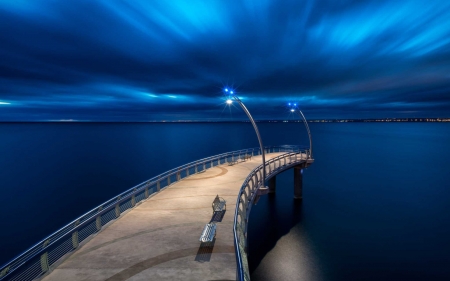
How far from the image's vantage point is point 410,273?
62.2ft

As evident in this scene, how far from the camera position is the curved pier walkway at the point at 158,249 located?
8148 mm

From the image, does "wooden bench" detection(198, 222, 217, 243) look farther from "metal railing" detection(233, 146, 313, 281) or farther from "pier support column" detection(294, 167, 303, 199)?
"pier support column" detection(294, 167, 303, 199)

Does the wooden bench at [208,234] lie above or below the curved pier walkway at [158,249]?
above

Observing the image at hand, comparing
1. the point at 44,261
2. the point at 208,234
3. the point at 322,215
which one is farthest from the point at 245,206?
the point at 322,215

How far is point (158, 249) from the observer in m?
9.70

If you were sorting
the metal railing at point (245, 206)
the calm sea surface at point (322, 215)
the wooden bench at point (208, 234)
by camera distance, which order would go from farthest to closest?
the calm sea surface at point (322, 215) < the wooden bench at point (208, 234) < the metal railing at point (245, 206)

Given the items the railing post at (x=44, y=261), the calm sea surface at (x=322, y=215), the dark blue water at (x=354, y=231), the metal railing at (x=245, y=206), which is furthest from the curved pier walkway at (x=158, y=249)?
the calm sea surface at (x=322, y=215)

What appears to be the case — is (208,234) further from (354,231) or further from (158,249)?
(354,231)

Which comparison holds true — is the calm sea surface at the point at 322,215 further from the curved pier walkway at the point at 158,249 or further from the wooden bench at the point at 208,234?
the wooden bench at the point at 208,234

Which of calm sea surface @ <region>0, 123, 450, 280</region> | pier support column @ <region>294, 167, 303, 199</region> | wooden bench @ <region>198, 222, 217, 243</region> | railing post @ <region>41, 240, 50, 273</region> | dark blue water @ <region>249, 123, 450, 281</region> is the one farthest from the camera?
pier support column @ <region>294, 167, 303, 199</region>

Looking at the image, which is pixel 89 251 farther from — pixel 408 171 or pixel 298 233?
pixel 408 171

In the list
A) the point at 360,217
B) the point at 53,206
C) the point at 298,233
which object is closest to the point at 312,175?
the point at 360,217

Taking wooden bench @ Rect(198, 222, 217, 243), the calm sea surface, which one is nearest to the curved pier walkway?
wooden bench @ Rect(198, 222, 217, 243)

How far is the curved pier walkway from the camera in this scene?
26.7ft
